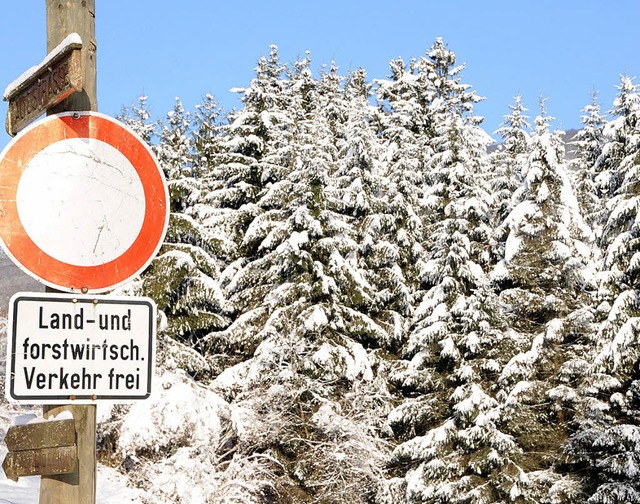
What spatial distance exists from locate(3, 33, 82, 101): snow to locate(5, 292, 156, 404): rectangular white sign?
2.99 ft

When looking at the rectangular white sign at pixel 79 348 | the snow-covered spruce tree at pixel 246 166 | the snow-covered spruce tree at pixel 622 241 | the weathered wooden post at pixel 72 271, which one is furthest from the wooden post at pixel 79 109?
the snow-covered spruce tree at pixel 246 166

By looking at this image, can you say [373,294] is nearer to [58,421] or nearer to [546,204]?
[546,204]

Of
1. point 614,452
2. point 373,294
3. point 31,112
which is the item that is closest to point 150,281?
point 373,294

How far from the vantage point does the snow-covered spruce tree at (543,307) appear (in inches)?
936

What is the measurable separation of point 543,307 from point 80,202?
2310cm

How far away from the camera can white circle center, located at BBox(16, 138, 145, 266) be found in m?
3.23

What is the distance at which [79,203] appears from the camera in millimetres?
3281

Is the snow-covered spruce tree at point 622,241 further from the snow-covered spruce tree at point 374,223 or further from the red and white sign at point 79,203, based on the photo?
the red and white sign at point 79,203

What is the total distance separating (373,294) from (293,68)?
2362 centimetres

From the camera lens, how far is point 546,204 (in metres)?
25.1

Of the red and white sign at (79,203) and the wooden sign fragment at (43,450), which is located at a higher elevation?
the red and white sign at (79,203)

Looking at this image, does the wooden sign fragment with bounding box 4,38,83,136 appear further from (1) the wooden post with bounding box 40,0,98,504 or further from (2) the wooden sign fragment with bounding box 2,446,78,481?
(2) the wooden sign fragment with bounding box 2,446,78,481

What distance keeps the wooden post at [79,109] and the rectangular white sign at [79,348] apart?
0.11 metres

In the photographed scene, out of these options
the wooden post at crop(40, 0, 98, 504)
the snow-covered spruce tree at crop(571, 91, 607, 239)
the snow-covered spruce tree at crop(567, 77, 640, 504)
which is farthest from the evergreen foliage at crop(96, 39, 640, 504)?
the wooden post at crop(40, 0, 98, 504)
